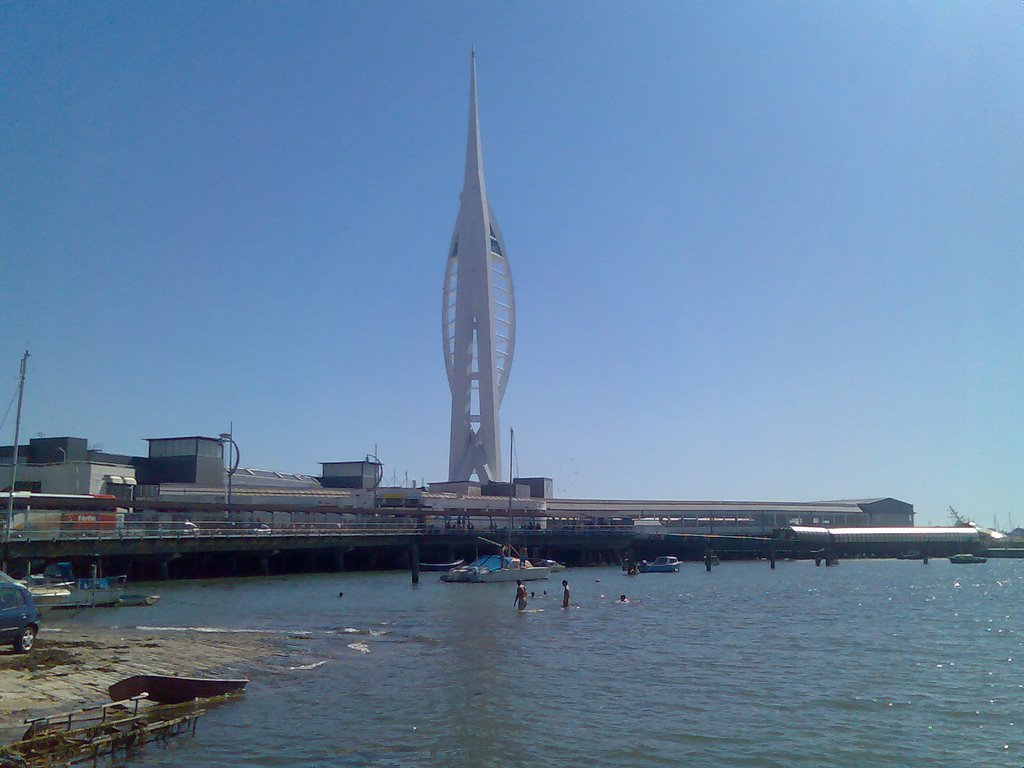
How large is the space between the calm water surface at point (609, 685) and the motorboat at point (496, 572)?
12.5 meters

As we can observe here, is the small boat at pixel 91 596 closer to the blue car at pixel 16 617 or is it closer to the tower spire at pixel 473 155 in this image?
the blue car at pixel 16 617

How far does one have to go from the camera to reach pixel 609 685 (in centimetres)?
1984

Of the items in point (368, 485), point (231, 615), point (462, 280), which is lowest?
point (231, 615)

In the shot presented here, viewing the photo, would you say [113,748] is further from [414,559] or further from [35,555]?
[414,559]

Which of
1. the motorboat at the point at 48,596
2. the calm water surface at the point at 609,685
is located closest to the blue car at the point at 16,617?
the calm water surface at the point at 609,685

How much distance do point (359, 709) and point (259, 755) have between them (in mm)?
3313

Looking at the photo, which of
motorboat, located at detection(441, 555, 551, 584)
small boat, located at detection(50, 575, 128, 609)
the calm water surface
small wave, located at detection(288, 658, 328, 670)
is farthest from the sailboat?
small wave, located at detection(288, 658, 328, 670)

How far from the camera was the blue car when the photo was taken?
18.2 meters

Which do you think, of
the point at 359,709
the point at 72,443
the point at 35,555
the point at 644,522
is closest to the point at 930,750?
the point at 359,709

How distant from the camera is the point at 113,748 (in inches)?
520

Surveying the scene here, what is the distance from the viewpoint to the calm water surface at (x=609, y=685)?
14531 millimetres

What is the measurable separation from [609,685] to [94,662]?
35.2ft

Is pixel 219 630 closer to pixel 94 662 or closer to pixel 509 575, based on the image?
pixel 94 662

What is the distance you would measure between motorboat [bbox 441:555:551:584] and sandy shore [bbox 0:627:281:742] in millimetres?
27105
